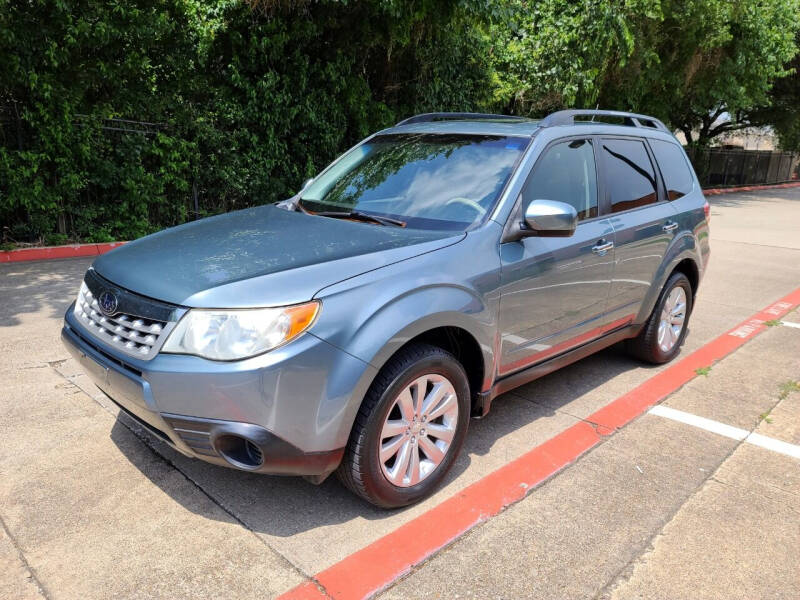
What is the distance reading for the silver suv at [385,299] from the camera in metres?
2.47

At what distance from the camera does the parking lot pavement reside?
8.21ft

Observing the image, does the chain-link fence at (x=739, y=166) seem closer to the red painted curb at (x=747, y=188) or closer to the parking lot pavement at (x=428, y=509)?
the red painted curb at (x=747, y=188)

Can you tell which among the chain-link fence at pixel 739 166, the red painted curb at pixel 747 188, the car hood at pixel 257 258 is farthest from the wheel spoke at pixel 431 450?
the chain-link fence at pixel 739 166

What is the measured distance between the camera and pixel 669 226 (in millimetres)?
4602

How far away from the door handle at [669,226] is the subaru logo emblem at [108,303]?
11.8ft

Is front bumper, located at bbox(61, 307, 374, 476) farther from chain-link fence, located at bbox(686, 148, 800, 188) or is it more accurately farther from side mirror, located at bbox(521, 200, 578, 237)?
chain-link fence, located at bbox(686, 148, 800, 188)

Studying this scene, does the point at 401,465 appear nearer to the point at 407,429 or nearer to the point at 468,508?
the point at 407,429

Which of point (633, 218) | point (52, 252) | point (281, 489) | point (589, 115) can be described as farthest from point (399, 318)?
point (52, 252)

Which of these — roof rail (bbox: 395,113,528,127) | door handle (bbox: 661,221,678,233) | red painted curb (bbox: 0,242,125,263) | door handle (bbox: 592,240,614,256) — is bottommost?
red painted curb (bbox: 0,242,125,263)

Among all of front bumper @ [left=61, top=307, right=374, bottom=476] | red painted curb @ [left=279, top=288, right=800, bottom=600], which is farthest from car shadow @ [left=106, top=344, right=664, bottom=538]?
front bumper @ [left=61, top=307, right=374, bottom=476]

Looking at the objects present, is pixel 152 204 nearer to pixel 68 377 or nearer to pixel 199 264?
pixel 68 377

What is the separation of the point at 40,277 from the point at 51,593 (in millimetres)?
5520

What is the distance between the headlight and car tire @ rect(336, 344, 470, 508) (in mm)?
469

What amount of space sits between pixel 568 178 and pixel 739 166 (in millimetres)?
30128
